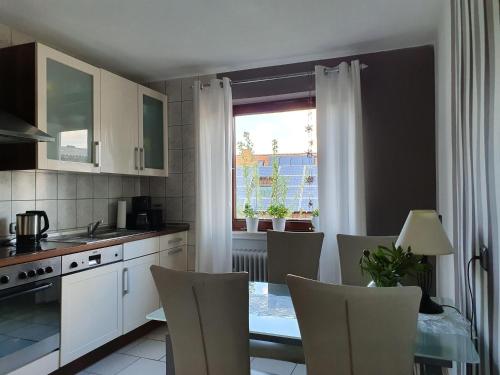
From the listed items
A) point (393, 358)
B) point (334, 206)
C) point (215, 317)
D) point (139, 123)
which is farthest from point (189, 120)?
point (393, 358)

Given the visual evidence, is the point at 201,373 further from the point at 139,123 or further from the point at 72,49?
the point at 72,49

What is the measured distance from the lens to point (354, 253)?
224 centimetres

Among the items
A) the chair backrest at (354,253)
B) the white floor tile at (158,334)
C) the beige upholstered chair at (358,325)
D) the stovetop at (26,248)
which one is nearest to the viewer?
the beige upholstered chair at (358,325)

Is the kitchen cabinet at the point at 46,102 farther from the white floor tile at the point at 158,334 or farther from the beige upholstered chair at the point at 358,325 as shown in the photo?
→ the beige upholstered chair at the point at 358,325

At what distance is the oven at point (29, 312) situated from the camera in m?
1.91

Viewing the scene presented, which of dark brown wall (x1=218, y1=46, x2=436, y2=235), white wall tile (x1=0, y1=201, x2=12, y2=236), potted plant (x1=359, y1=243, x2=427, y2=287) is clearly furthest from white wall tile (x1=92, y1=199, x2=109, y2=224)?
potted plant (x1=359, y1=243, x2=427, y2=287)

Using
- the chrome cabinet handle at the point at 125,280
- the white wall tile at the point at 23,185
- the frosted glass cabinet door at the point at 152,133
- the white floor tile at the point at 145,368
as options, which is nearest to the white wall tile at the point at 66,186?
the white wall tile at the point at 23,185

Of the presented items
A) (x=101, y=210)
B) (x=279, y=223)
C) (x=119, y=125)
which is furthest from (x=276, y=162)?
(x=101, y=210)

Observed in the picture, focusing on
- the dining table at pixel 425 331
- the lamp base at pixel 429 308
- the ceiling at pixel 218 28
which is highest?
the ceiling at pixel 218 28

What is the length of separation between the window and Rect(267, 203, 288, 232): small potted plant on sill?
9cm

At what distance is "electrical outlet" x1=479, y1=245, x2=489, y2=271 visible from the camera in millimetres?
1236

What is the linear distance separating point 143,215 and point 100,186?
47 cm

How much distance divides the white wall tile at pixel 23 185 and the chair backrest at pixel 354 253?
2.23 meters

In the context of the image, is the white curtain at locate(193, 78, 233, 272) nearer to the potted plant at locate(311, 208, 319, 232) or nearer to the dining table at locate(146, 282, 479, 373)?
the potted plant at locate(311, 208, 319, 232)
